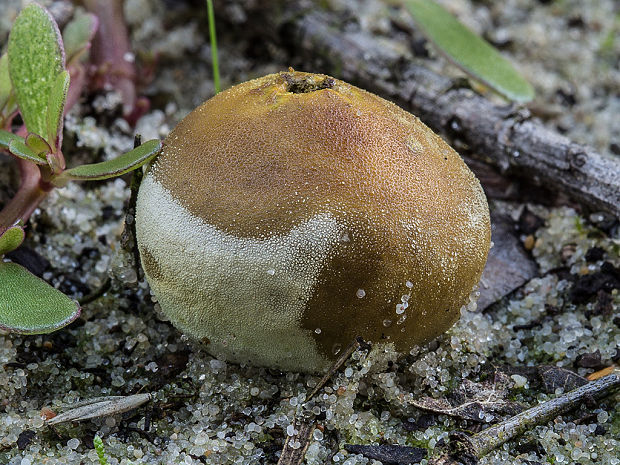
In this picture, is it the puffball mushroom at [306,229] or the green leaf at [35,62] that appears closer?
the puffball mushroom at [306,229]

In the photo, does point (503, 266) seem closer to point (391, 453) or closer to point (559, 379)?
point (559, 379)

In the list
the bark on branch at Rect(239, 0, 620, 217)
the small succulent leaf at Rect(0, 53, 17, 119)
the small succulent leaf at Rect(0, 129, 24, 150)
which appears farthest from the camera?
the bark on branch at Rect(239, 0, 620, 217)

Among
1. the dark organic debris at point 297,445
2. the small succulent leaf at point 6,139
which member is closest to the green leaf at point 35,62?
the small succulent leaf at point 6,139

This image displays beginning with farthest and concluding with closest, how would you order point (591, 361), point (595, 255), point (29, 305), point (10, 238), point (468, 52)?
point (468, 52) → point (595, 255) → point (591, 361) → point (10, 238) → point (29, 305)

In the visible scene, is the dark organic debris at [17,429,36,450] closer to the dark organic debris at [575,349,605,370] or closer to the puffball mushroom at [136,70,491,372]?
the puffball mushroom at [136,70,491,372]

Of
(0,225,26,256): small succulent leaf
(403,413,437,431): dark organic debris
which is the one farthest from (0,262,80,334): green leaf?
(403,413,437,431): dark organic debris

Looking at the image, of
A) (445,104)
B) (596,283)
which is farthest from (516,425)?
(445,104)

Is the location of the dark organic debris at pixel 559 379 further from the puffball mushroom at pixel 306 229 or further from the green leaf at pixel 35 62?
the green leaf at pixel 35 62
